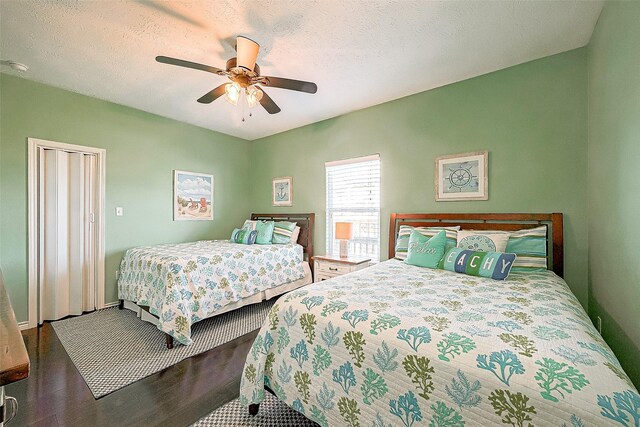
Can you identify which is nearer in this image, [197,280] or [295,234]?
[197,280]

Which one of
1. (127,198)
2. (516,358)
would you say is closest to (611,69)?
(516,358)

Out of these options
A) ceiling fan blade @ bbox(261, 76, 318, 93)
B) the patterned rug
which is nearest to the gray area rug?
the patterned rug

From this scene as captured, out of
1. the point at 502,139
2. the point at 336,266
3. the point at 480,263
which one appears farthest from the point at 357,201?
the point at 480,263

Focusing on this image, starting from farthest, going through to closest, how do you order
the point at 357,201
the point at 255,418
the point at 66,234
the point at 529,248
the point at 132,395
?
the point at 357,201, the point at 66,234, the point at 529,248, the point at 132,395, the point at 255,418

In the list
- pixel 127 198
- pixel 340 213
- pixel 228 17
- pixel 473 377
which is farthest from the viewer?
pixel 340 213

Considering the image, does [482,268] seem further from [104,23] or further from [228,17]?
[104,23]

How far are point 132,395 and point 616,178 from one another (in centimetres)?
337

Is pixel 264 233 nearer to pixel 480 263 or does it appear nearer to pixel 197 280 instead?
pixel 197 280

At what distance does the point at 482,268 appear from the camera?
1.99 m

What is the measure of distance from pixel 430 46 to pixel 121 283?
13.6ft

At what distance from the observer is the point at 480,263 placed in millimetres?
2018

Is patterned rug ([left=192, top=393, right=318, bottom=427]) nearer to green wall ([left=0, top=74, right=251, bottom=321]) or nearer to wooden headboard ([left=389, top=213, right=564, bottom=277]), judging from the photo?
wooden headboard ([left=389, top=213, right=564, bottom=277])

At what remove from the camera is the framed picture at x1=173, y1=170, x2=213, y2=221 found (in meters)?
3.97

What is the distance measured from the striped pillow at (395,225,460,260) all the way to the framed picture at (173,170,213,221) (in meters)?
3.07
